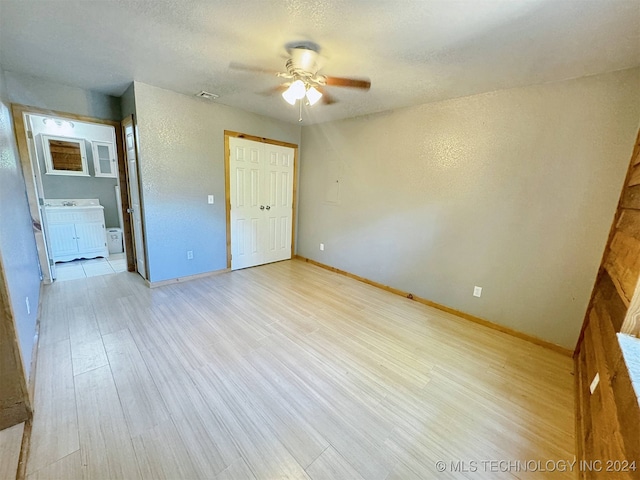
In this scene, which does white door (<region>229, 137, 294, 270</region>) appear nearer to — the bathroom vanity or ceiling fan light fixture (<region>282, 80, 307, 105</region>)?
ceiling fan light fixture (<region>282, 80, 307, 105</region>)

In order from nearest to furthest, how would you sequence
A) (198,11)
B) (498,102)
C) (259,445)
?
(259,445) < (198,11) < (498,102)

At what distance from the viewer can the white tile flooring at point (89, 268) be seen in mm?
3475

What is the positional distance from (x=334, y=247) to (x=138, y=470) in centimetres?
322

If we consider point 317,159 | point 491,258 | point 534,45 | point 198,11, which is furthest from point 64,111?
point 491,258

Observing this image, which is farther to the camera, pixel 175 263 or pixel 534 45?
pixel 175 263

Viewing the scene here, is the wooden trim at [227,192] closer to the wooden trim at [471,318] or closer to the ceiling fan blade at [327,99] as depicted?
the ceiling fan blade at [327,99]

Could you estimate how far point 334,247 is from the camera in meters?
4.05

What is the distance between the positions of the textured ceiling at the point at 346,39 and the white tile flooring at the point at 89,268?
7.88ft

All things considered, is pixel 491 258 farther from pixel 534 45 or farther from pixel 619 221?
pixel 534 45

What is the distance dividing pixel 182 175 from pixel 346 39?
8.02ft

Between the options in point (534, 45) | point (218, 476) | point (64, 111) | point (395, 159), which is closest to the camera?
point (218, 476)

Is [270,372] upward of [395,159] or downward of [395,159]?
downward

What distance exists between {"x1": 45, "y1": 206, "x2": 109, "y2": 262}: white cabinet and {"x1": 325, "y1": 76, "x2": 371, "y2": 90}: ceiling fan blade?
438 centimetres

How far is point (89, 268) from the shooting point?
3775mm
